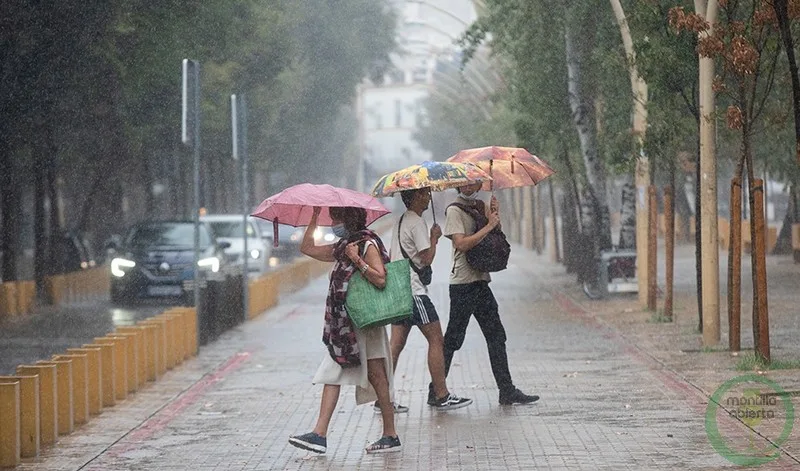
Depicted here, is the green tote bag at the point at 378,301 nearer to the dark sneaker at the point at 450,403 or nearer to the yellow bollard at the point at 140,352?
the dark sneaker at the point at 450,403

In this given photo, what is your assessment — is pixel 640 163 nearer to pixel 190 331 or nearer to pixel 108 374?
pixel 190 331

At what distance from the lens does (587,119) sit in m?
27.1

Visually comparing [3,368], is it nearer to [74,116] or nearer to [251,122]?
[74,116]

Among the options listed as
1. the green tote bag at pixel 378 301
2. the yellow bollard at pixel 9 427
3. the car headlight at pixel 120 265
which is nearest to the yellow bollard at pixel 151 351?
the yellow bollard at pixel 9 427

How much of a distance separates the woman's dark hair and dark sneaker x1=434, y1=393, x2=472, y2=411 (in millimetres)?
2277

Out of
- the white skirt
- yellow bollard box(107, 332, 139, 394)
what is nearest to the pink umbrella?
the white skirt

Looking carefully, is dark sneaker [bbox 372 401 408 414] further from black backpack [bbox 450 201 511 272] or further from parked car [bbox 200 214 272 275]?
parked car [bbox 200 214 272 275]

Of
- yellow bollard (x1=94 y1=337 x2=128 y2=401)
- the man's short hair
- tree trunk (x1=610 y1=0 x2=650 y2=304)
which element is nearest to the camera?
the man's short hair

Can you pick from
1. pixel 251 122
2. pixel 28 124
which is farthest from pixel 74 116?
pixel 251 122

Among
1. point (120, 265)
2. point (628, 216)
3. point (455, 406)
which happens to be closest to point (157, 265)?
point (120, 265)

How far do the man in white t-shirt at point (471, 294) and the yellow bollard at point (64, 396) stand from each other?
9.71 feet

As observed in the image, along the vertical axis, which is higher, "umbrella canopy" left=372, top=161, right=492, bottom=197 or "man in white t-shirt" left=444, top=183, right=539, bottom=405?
"umbrella canopy" left=372, top=161, right=492, bottom=197

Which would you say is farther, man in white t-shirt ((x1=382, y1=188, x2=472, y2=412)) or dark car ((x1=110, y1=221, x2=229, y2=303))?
dark car ((x1=110, y1=221, x2=229, y2=303))

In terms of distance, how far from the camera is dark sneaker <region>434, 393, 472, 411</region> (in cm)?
1241
